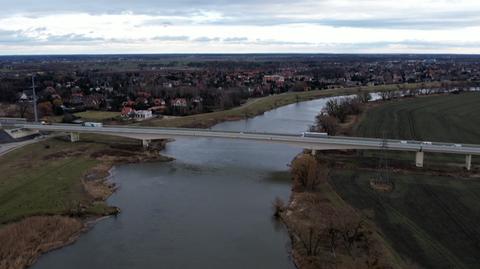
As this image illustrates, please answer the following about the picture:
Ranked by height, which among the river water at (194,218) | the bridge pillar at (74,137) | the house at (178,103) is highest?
the house at (178,103)

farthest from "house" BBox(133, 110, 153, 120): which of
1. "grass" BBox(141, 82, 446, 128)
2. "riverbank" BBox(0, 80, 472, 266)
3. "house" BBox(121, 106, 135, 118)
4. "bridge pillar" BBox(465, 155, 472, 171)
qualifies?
"bridge pillar" BBox(465, 155, 472, 171)

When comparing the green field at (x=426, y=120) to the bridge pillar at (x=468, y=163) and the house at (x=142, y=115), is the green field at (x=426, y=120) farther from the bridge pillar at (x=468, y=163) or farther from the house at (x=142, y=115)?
the house at (x=142, y=115)

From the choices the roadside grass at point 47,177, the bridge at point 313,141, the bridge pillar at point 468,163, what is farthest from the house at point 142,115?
the bridge pillar at point 468,163

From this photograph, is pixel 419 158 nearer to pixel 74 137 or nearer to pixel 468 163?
pixel 468 163

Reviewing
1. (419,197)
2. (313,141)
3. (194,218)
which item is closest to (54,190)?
(194,218)

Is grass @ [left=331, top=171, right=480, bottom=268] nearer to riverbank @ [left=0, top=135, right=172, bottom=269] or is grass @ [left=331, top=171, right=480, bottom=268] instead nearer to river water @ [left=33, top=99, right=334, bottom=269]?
river water @ [left=33, top=99, right=334, bottom=269]

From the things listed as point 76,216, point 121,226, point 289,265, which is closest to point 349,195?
point 289,265

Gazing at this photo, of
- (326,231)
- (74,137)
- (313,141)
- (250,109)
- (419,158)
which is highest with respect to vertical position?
(313,141)

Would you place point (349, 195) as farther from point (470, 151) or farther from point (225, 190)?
point (470, 151)
